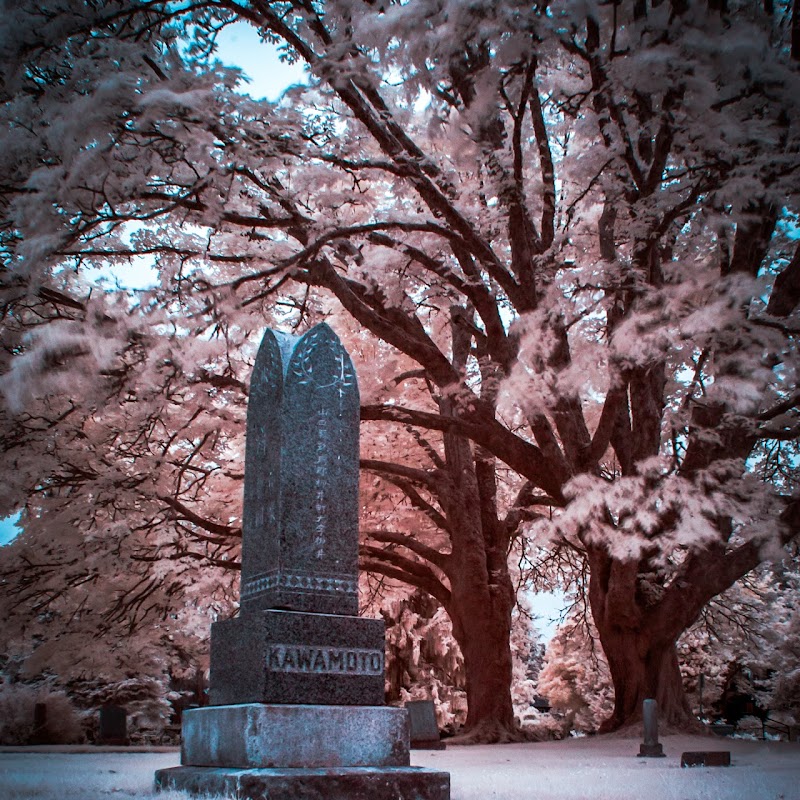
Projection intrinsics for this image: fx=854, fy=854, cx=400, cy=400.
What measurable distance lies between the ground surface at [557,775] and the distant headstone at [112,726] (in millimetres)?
5942

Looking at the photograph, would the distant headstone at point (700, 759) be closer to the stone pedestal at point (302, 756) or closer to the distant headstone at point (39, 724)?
the stone pedestal at point (302, 756)

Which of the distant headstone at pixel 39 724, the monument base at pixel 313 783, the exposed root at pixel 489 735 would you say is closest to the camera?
the monument base at pixel 313 783

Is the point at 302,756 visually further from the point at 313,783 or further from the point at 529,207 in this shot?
the point at 529,207

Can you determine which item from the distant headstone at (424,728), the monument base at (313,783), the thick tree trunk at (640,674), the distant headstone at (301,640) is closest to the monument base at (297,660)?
the distant headstone at (301,640)

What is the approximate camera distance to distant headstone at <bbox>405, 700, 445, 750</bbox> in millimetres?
13297

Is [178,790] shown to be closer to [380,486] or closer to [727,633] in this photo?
[380,486]

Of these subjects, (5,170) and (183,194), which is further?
(183,194)

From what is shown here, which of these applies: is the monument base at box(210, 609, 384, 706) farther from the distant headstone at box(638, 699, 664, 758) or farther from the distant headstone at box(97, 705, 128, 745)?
the distant headstone at box(97, 705, 128, 745)

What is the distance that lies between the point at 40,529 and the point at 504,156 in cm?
1060

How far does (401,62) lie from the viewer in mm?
8336

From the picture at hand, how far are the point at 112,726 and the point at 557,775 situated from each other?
39.5 ft

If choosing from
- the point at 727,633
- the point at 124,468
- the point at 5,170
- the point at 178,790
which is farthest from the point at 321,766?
the point at 727,633

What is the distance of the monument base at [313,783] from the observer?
468cm

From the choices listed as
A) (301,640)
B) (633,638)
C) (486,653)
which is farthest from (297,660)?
(486,653)
